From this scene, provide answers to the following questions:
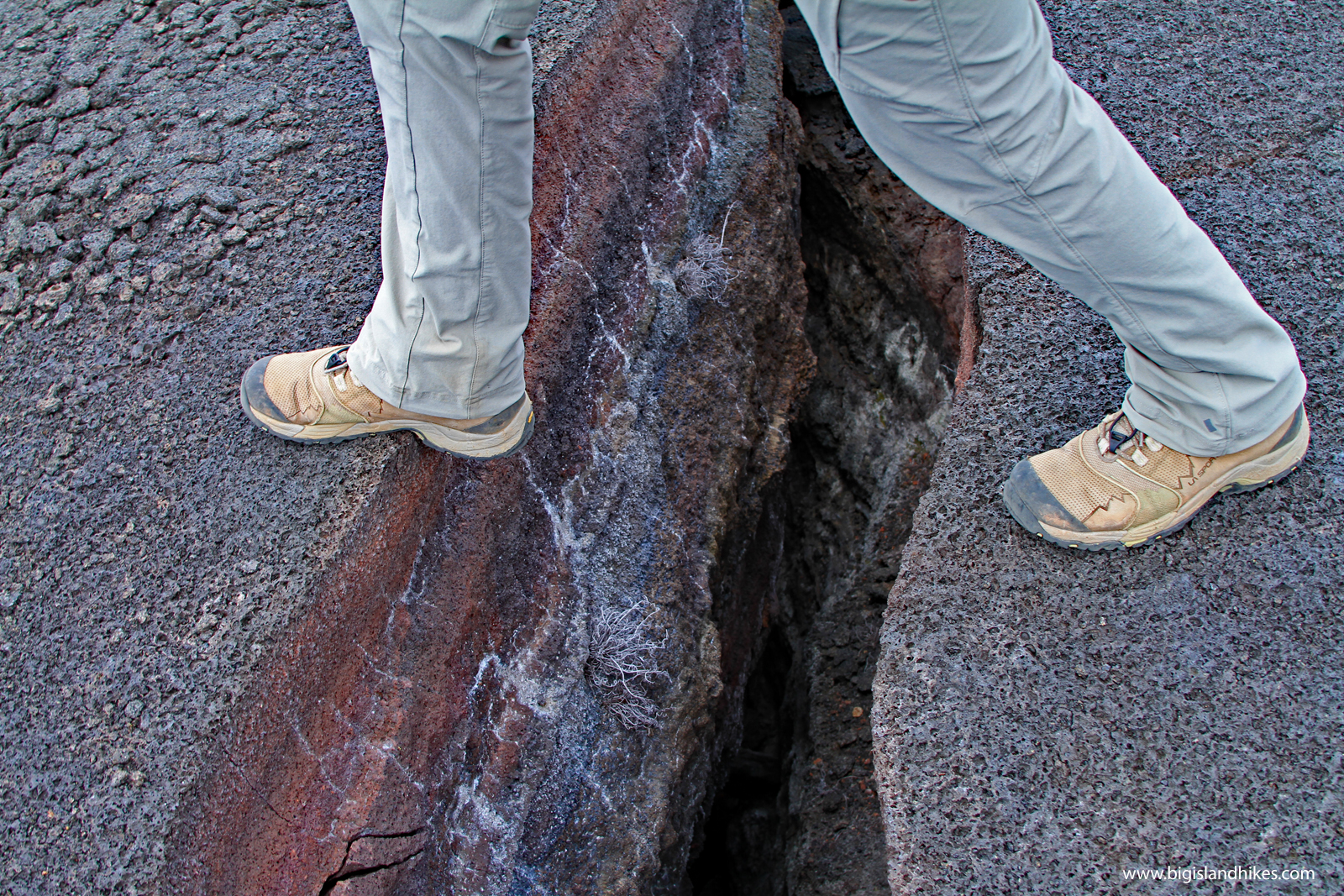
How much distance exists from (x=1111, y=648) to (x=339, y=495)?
1415 mm

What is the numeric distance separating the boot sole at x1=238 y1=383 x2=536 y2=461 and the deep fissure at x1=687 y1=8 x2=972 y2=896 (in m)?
0.79

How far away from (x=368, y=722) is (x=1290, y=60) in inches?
104

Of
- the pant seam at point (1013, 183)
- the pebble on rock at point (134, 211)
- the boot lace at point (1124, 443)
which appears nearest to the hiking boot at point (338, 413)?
the pebble on rock at point (134, 211)

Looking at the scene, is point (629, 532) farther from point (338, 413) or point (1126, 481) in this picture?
point (1126, 481)

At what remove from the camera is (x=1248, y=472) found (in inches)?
55.6

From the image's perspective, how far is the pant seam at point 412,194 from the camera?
3.37ft

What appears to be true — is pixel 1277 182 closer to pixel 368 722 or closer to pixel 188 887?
pixel 368 722

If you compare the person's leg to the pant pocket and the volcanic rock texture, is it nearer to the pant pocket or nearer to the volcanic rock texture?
Result: the pant pocket

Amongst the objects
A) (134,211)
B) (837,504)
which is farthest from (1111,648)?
(134,211)

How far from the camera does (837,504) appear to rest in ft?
7.96

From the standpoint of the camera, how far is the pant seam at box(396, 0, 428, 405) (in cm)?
103

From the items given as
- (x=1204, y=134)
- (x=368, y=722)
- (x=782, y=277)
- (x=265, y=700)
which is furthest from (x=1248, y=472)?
(x=265, y=700)

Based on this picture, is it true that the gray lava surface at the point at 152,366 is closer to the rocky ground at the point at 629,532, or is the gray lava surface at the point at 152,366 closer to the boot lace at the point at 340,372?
the rocky ground at the point at 629,532

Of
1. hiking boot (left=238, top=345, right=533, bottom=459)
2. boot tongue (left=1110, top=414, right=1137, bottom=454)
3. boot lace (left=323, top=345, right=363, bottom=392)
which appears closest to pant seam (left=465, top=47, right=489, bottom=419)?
hiking boot (left=238, top=345, right=533, bottom=459)
